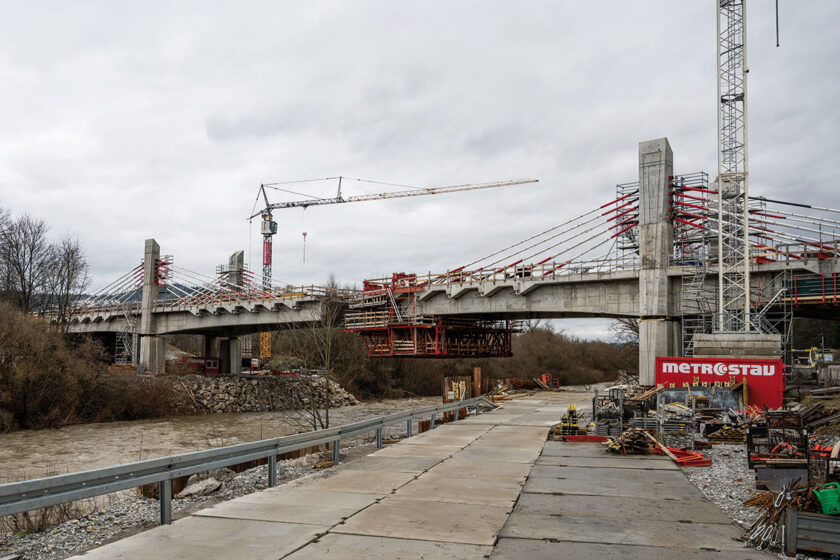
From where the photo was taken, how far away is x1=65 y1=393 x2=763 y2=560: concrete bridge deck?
734 cm

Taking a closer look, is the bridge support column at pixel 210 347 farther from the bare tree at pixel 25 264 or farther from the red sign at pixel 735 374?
the red sign at pixel 735 374

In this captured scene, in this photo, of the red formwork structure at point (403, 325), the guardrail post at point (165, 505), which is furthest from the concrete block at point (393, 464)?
the red formwork structure at point (403, 325)

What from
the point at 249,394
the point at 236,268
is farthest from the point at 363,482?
the point at 236,268

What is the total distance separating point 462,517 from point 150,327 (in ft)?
188

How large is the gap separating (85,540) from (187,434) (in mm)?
29371

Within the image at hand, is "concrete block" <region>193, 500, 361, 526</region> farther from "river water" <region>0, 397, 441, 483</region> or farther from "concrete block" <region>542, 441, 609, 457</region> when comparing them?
"river water" <region>0, 397, 441, 483</region>

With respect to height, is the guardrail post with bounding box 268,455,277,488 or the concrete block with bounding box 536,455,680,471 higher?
the guardrail post with bounding box 268,455,277,488

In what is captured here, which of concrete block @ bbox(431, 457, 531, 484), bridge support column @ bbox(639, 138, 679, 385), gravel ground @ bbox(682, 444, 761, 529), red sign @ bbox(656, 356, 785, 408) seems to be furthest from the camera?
bridge support column @ bbox(639, 138, 679, 385)

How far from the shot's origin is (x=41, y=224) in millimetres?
62531

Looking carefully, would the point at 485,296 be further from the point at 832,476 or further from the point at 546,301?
the point at 832,476

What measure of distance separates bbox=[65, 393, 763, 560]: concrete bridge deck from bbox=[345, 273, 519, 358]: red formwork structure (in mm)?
28660

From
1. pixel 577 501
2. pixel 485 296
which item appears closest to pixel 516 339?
pixel 485 296

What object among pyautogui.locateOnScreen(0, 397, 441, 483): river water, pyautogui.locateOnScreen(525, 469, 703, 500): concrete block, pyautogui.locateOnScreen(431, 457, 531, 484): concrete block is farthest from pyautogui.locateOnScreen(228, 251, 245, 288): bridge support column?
pyautogui.locateOnScreen(525, 469, 703, 500): concrete block

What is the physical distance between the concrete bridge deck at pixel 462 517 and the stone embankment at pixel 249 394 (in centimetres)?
3633
